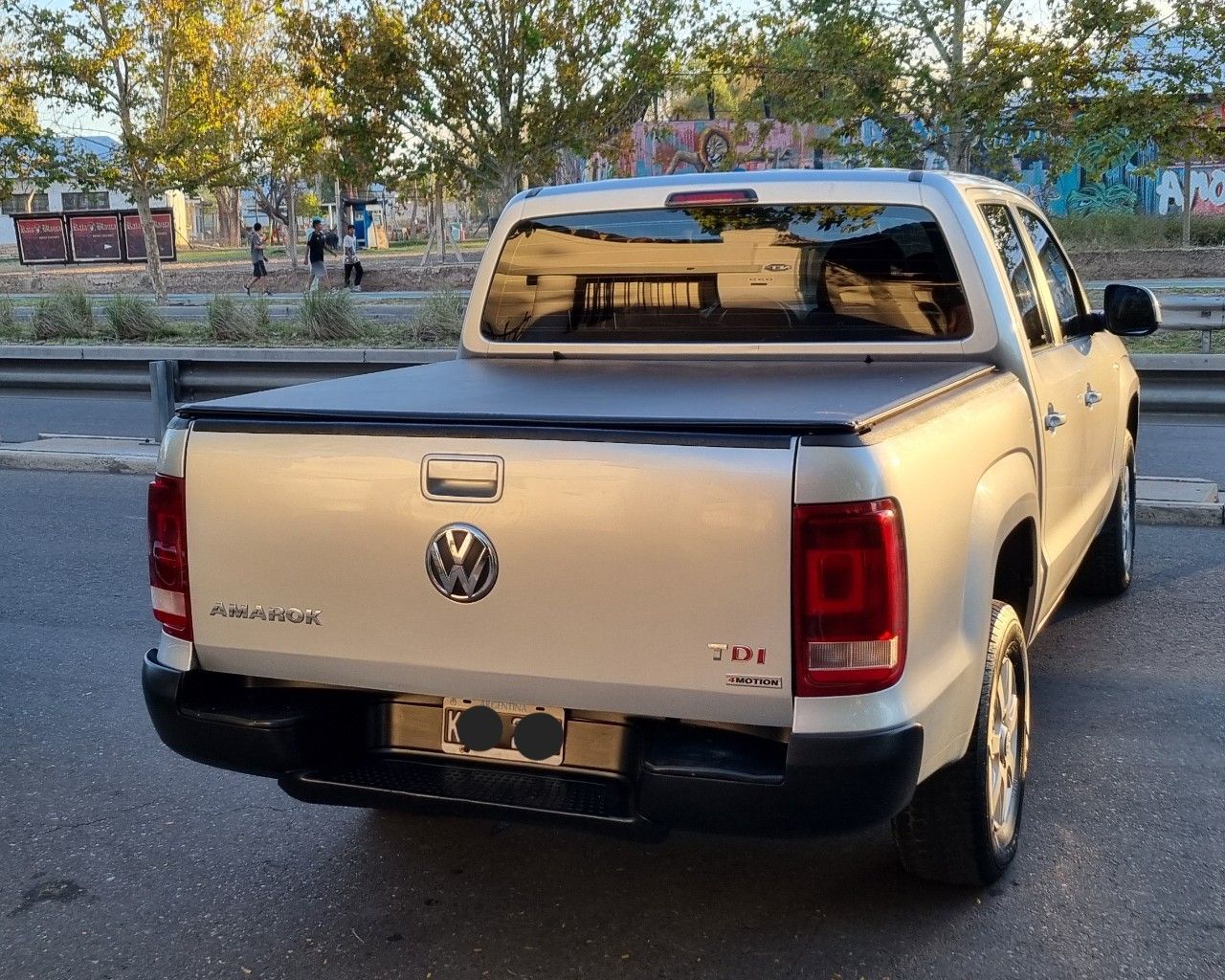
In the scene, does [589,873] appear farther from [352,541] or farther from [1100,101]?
[1100,101]

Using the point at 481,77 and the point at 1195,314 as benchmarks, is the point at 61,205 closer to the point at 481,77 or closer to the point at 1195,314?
the point at 481,77

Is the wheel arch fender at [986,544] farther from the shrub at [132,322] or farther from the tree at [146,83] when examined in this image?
the tree at [146,83]

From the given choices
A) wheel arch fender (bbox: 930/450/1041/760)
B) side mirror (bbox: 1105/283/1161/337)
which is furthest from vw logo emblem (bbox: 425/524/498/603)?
side mirror (bbox: 1105/283/1161/337)

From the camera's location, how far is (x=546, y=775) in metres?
3.23

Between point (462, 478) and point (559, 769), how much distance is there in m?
0.72

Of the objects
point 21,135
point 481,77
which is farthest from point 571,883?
point 21,135

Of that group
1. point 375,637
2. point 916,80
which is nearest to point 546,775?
point 375,637

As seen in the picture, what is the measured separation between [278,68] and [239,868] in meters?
34.6

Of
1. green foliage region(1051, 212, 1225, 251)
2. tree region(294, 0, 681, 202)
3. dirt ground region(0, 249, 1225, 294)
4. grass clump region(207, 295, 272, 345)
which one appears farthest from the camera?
green foliage region(1051, 212, 1225, 251)

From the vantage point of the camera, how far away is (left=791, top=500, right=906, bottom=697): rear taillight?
9.28 ft

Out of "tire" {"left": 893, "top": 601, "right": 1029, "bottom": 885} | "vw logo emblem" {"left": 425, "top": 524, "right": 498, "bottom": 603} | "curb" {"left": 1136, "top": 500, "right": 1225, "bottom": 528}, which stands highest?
"vw logo emblem" {"left": 425, "top": 524, "right": 498, "bottom": 603}

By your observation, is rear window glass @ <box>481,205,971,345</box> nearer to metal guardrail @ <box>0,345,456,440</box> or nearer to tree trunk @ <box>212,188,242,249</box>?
metal guardrail @ <box>0,345,456,440</box>

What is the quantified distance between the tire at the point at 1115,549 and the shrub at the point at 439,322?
1085 centimetres

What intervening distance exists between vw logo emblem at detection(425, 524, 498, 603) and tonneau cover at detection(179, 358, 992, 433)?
0.83 feet
